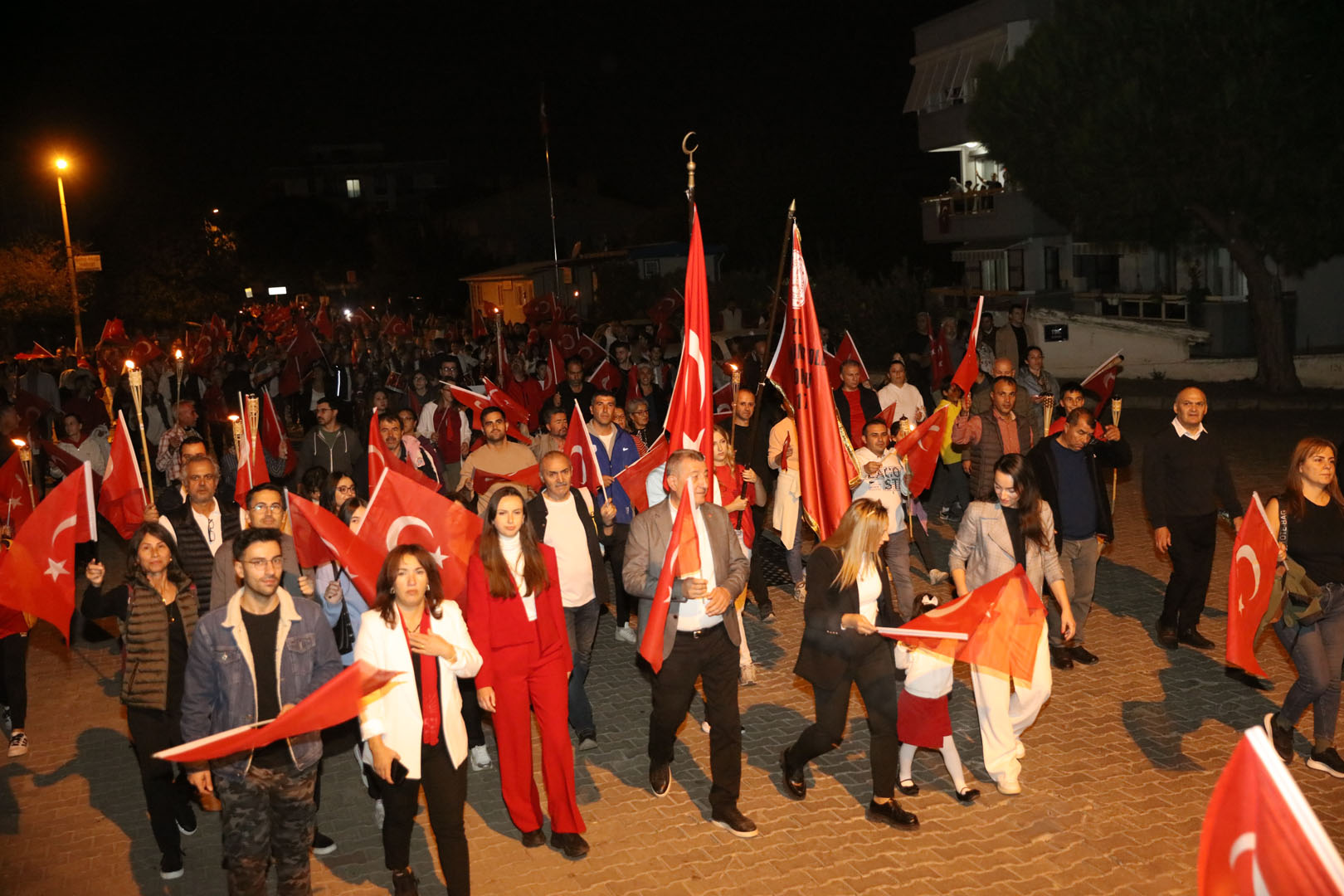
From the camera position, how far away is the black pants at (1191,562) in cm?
888

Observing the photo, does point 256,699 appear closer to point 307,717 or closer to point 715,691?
point 307,717

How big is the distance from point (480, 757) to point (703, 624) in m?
1.97

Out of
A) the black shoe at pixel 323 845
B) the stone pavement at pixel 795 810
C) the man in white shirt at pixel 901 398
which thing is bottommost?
the stone pavement at pixel 795 810

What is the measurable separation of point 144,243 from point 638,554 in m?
46.4

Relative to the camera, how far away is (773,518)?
35.1ft

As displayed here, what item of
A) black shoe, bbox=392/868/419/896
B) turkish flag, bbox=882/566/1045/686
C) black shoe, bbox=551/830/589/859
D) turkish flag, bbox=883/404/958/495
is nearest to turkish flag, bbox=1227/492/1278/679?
turkish flag, bbox=882/566/1045/686

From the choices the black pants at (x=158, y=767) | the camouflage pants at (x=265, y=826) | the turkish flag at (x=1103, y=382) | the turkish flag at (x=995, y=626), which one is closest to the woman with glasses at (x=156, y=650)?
the black pants at (x=158, y=767)

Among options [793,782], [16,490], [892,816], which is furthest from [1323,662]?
[16,490]

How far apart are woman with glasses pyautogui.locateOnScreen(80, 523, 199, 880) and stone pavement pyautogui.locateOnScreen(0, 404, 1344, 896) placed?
0.44m

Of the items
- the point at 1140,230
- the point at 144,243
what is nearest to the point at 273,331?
the point at 144,243

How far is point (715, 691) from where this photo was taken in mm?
6496

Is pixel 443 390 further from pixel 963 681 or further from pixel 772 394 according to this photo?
pixel 963 681

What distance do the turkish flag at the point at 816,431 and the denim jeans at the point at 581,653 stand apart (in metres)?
1.66

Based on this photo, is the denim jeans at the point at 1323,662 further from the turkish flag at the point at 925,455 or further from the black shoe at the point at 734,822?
the turkish flag at the point at 925,455
